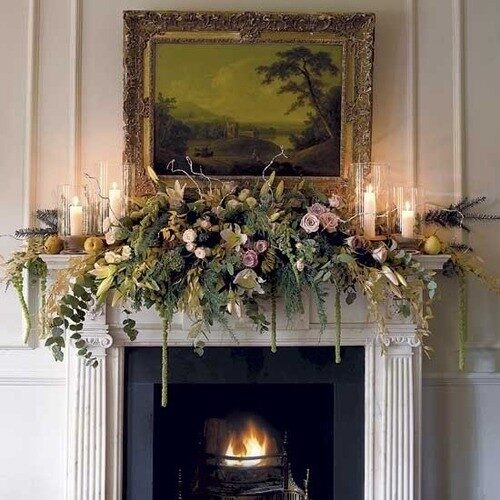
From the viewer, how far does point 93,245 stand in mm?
2379

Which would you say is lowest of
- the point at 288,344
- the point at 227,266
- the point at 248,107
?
the point at 288,344

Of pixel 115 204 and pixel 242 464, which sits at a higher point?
pixel 115 204

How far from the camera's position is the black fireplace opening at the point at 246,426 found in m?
2.56

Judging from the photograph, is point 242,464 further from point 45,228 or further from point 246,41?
point 246,41

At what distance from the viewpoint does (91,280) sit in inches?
91.7

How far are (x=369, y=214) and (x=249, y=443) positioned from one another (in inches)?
46.0

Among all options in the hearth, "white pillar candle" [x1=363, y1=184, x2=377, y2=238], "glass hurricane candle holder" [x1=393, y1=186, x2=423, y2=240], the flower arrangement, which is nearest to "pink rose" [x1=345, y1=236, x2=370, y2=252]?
the flower arrangement

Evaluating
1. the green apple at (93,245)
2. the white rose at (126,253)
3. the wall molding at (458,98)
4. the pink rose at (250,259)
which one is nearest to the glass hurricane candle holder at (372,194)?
the wall molding at (458,98)

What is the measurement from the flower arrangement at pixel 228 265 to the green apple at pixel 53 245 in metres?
0.12

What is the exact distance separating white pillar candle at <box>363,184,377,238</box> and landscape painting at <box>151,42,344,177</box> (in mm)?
259

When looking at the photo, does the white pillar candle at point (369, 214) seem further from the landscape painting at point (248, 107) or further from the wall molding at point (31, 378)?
the wall molding at point (31, 378)

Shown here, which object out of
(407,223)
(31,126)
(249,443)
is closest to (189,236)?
(407,223)

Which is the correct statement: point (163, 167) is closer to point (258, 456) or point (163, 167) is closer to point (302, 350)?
point (302, 350)

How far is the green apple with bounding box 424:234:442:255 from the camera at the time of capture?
2.47 meters
